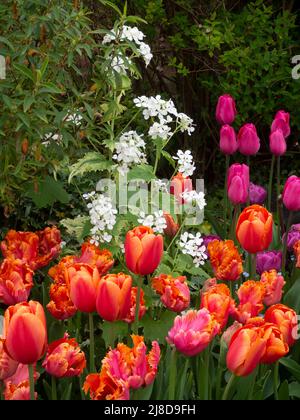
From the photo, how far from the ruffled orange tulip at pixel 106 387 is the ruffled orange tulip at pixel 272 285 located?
0.55 meters

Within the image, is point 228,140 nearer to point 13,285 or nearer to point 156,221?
point 156,221

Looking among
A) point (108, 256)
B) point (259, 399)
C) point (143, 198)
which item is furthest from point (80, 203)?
point (259, 399)

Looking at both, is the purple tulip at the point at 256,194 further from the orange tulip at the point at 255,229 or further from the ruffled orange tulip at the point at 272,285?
the ruffled orange tulip at the point at 272,285

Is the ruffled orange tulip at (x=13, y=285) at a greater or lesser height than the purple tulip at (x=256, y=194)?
lesser

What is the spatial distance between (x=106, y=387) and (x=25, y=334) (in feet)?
0.70

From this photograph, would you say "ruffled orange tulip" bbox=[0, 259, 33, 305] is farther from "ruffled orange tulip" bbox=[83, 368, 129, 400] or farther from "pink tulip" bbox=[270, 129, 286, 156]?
"pink tulip" bbox=[270, 129, 286, 156]

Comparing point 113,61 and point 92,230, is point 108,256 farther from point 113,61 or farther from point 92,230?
point 113,61

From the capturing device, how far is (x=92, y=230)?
93.7 inches

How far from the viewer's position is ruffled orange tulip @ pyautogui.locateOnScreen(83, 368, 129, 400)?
5.14 feet

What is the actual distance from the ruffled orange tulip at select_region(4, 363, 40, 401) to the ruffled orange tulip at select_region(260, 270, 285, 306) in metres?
0.63

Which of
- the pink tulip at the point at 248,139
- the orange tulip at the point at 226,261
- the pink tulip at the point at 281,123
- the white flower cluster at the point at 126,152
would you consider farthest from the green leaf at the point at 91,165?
the pink tulip at the point at 281,123

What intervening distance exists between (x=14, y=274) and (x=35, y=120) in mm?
Result: 630

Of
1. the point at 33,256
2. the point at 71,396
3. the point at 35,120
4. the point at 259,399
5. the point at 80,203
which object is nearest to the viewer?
the point at 259,399

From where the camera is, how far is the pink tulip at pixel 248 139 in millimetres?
3010
